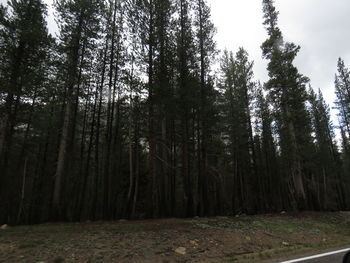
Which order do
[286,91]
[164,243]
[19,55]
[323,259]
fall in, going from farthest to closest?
[286,91] → [19,55] → [164,243] → [323,259]

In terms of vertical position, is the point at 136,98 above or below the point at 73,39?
below

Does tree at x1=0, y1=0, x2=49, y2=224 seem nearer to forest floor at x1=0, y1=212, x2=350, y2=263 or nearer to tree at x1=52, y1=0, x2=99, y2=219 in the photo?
tree at x1=52, y1=0, x2=99, y2=219

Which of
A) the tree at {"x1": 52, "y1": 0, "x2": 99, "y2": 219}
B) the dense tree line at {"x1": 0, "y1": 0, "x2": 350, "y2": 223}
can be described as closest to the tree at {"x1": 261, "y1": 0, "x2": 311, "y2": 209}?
the dense tree line at {"x1": 0, "y1": 0, "x2": 350, "y2": 223}

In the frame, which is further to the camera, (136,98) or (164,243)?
(136,98)

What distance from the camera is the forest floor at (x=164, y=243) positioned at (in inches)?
267

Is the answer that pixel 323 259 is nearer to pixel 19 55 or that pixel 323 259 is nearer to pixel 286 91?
pixel 286 91

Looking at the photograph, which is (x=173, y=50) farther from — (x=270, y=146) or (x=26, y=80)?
(x=270, y=146)

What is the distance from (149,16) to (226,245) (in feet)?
43.5

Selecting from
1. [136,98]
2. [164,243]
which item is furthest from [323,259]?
[136,98]

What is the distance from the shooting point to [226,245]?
8.41m

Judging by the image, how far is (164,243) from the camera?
26.3 ft

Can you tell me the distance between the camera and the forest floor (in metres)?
6.78

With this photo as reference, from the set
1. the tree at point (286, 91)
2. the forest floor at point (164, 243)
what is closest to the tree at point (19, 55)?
the forest floor at point (164, 243)

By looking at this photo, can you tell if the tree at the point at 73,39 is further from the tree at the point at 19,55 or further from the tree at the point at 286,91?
the tree at the point at 286,91
